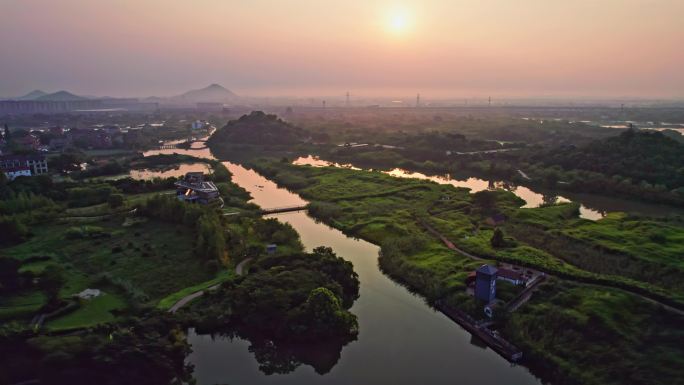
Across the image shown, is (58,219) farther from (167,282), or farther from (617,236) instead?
(617,236)

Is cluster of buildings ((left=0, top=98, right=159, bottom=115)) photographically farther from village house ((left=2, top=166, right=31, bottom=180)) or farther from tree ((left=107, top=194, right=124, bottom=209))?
tree ((left=107, top=194, right=124, bottom=209))

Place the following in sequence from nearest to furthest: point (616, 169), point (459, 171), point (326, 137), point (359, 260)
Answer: point (359, 260) → point (616, 169) → point (459, 171) → point (326, 137)

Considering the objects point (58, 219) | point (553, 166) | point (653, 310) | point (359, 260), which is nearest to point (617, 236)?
point (653, 310)

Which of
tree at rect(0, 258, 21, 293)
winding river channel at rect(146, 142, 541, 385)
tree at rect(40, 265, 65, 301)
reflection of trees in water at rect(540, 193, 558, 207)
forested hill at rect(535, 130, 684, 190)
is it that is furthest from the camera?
forested hill at rect(535, 130, 684, 190)

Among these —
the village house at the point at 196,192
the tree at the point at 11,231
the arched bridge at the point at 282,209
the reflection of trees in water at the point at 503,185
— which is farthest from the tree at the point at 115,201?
the reflection of trees in water at the point at 503,185

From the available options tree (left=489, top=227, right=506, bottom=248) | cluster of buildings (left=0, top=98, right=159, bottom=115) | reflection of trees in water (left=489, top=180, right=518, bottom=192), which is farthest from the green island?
cluster of buildings (left=0, top=98, right=159, bottom=115)

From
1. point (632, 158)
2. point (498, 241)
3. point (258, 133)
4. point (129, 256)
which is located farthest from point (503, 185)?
point (258, 133)

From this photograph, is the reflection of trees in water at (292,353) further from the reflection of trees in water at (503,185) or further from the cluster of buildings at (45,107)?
the cluster of buildings at (45,107)
